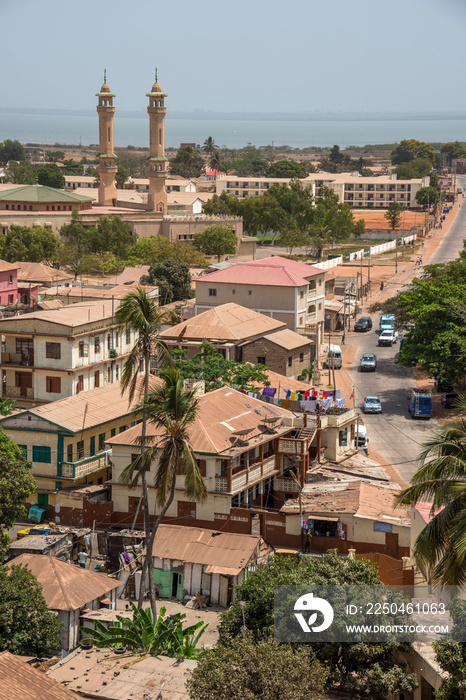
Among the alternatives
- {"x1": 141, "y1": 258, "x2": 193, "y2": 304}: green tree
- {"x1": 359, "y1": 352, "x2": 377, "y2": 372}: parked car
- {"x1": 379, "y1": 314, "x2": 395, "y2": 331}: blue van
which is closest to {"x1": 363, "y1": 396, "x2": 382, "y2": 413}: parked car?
{"x1": 359, "y1": 352, "x2": 377, "y2": 372}: parked car

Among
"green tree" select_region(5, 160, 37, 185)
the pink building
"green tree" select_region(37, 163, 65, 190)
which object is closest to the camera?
the pink building

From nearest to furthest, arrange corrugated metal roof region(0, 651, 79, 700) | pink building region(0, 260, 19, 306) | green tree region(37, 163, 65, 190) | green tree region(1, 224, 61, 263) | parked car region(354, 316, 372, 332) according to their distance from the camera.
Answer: corrugated metal roof region(0, 651, 79, 700), pink building region(0, 260, 19, 306), parked car region(354, 316, 372, 332), green tree region(1, 224, 61, 263), green tree region(37, 163, 65, 190)

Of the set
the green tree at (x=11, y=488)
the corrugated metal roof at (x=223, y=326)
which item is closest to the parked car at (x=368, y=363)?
the corrugated metal roof at (x=223, y=326)

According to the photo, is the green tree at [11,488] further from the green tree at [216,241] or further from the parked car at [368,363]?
the green tree at [216,241]

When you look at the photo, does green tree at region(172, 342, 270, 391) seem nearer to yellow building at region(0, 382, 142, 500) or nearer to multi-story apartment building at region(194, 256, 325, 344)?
yellow building at region(0, 382, 142, 500)

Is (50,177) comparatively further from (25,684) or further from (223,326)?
(25,684)

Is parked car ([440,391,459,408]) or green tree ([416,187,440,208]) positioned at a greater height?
green tree ([416,187,440,208])

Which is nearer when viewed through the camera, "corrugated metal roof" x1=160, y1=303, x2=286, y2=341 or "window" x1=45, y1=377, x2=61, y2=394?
"window" x1=45, y1=377, x2=61, y2=394

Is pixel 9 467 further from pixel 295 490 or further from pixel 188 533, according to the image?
pixel 295 490

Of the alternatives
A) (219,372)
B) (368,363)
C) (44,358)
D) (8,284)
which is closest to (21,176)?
(8,284)
